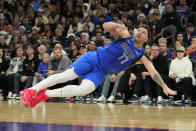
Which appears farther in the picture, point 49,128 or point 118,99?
point 118,99

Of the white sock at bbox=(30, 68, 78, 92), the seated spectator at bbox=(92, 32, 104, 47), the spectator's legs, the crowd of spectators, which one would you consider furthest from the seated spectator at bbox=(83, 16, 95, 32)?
the white sock at bbox=(30, 68, 78, 92)

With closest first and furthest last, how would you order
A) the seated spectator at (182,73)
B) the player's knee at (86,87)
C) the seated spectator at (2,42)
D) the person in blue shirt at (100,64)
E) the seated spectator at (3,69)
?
1. the player's knee at (86,87)
2. the person in blue shirt at (100,64)
3. the seated spectator at (182,73)
4. the seated spectator at (3,69)
5. the seated spectator at (2,42)

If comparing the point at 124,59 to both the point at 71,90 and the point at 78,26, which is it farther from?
the point at 78,26

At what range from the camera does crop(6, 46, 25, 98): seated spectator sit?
524 inches

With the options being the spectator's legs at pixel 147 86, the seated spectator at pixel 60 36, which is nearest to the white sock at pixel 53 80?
the spectator's legs at pixel 147 86

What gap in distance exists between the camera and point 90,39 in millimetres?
14406

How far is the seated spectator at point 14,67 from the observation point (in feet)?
43.7

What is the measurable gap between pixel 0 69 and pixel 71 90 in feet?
26.6

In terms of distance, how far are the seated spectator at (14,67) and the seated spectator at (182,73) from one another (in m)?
4.91

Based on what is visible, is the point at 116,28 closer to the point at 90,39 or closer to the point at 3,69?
the point at 90,39

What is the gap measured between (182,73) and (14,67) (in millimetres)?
5503

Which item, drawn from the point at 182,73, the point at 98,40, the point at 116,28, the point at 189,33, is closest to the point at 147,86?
the point at 182,73

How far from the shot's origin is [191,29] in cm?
1256

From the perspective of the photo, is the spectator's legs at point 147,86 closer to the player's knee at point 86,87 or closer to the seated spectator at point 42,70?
the seated spectator at point 42,70
